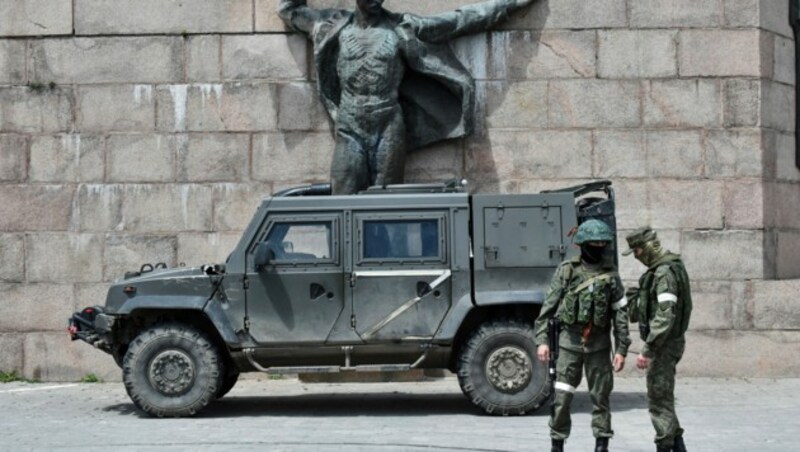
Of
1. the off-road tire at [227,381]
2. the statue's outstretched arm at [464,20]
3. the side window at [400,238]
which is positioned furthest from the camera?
the statue's outstretched arm at [464,20]

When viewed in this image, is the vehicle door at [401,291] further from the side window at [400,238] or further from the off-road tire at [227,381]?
the off-road tire at [227,381]

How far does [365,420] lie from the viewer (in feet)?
37.3

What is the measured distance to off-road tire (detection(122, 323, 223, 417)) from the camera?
11484mm

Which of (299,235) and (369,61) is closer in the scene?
(299,235)

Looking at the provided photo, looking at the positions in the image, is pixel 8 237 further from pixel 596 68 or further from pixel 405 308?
pixel 596 68

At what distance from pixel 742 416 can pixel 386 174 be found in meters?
4.70

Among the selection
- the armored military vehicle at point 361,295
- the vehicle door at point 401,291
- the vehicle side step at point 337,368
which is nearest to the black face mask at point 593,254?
the armored military vehicle at point 361,295

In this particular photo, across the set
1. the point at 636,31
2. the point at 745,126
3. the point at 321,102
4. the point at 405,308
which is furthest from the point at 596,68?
the point at 405,308

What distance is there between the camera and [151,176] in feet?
47.2

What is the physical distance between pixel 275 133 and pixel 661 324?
6593mm

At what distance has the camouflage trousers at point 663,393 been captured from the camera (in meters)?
8.81

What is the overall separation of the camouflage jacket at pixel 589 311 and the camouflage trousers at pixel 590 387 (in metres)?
0.07

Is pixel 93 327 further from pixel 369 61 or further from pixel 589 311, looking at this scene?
pixel 589 311

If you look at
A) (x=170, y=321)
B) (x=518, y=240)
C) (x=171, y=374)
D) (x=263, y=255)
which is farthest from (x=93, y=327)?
(x=518, y=240)
